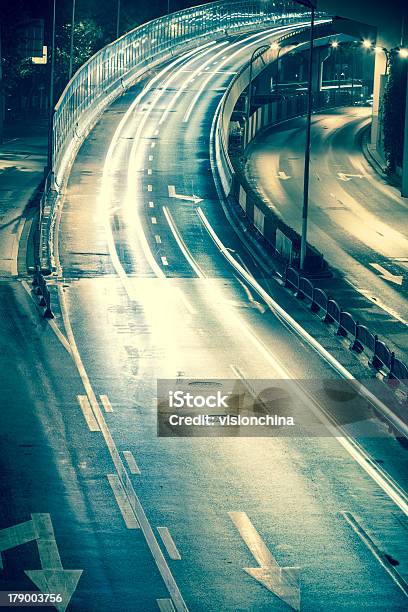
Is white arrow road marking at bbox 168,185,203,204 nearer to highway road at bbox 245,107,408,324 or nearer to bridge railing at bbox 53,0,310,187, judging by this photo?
highway road at bbox 245,107,408,324

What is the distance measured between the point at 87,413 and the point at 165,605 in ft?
43.9

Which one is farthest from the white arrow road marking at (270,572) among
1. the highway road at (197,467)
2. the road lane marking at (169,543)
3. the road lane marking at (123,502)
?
the road lane marking at (123,502)

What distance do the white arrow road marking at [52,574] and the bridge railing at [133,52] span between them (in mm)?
52845

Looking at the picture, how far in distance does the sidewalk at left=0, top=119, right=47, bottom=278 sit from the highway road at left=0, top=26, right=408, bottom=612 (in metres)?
2.40

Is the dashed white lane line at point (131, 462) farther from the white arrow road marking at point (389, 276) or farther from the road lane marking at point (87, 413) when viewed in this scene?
the white arrow road marking at point (389, 276)

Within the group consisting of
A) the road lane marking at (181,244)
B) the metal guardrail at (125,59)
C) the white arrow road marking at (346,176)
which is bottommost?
the road lane marking at (181,244)

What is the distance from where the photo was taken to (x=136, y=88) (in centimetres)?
Result: 11344

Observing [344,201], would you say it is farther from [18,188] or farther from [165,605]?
[165,605]

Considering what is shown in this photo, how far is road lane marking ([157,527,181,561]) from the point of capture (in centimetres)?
2441

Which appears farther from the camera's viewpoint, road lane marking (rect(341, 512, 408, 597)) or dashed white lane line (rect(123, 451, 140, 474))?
dashed white lane line (rect(123, 451, 140, 474))

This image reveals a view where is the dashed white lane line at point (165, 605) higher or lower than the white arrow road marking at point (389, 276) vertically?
lower

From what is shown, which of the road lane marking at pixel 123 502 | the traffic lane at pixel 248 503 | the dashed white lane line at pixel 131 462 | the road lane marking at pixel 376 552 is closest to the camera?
the traffic lane at pixel 248 503

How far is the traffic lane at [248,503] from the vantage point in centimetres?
2322

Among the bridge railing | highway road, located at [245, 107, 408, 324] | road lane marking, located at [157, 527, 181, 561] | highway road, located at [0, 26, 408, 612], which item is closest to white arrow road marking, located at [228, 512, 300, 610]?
highway road, located at [0, 26, 408, 612]
